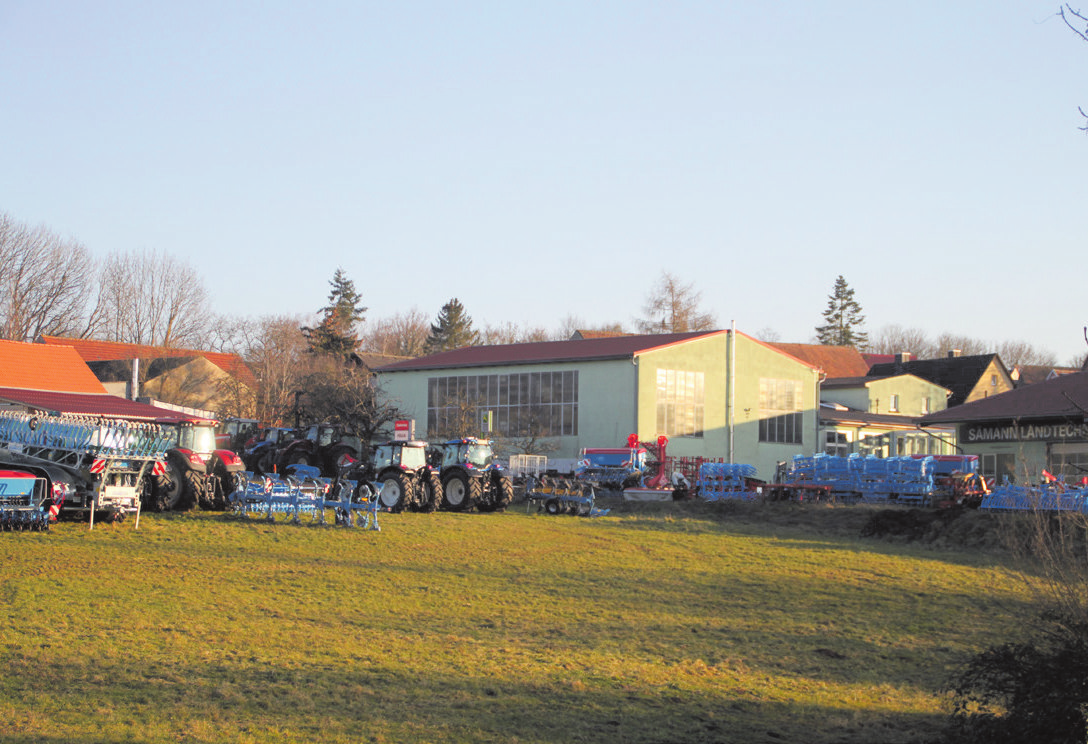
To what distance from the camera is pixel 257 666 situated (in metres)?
9.68

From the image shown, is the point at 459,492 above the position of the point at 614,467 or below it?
below

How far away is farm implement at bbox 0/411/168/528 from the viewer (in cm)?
1902

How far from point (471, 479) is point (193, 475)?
673cm

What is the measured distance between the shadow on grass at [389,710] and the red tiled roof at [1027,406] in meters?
23.7

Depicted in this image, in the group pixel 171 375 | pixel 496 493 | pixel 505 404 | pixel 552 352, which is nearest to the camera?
pixel 496 493

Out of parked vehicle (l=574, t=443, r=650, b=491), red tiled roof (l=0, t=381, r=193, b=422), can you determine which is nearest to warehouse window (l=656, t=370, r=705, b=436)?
parked vehicle (l=574, t=443, r=650, b=491)

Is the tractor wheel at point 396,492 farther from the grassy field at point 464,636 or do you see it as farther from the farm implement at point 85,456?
the farm implement at point 85,456

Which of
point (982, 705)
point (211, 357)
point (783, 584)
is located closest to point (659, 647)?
point (982, 705)

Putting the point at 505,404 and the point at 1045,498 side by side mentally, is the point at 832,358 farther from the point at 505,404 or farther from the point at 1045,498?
the point at 1045,498

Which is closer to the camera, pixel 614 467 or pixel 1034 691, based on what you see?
pixel 1034 691

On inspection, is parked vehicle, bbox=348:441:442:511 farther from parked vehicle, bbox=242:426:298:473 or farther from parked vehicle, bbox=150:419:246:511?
parked vehicle, bbox=242:426:298:473

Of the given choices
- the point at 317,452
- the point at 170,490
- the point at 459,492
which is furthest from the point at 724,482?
the point at 170,490

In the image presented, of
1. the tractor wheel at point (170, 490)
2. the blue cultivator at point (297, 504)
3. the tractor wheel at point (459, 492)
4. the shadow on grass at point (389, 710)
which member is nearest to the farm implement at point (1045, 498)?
the tractor wheel at point (459, 492)

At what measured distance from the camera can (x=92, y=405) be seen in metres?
30.6
